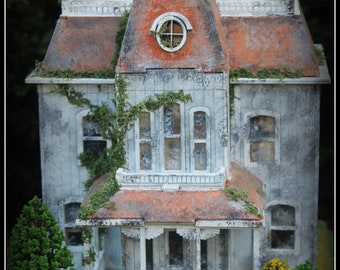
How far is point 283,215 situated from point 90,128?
217 inches

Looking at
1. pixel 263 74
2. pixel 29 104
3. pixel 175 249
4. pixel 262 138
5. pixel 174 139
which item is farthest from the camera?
pixel 29 104

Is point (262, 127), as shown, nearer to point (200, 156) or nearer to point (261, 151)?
point (261, 151)

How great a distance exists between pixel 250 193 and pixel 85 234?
4.12m

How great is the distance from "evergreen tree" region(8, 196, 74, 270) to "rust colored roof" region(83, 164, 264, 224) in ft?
3.72

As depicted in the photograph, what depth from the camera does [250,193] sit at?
2381 centimetres

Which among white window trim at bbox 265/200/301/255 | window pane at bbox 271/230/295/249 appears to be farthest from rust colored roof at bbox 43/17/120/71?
window pane at bbox 271/230/295/249

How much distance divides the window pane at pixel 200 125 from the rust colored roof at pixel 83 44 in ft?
9.91

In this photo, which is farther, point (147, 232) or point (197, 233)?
point (147, 232)

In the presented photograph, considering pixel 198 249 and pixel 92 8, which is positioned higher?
pixel 92 8

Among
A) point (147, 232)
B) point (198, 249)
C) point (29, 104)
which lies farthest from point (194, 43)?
point (29, 104)

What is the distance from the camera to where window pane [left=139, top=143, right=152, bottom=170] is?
23.7 m

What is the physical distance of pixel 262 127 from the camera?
25000mm

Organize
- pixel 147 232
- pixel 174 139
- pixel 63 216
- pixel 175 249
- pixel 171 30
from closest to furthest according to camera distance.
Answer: pixel 171 30
pixel 147 232
pixel 174 139
pixel 175 249
pixel 63 216

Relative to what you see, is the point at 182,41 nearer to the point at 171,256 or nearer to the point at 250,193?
the point at 250,193
